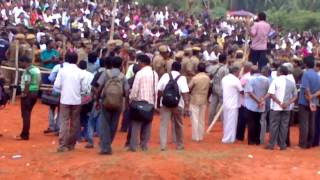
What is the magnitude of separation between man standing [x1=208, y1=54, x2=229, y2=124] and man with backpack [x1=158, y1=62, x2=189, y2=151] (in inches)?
109

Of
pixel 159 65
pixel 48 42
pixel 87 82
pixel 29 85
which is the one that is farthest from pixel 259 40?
pixel 29 85

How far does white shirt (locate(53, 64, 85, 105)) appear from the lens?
14.4 metres

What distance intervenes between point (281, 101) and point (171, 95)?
2428mm

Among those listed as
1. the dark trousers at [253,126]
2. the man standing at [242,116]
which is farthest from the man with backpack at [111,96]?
the man standing at [242,116]

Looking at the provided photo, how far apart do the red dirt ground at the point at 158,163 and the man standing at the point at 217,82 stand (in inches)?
80.1

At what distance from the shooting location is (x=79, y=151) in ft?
48.8

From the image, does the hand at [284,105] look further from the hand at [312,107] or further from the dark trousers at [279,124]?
the hand at [312,107]

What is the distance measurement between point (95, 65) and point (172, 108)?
2351 millimetres

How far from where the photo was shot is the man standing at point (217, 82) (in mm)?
17875

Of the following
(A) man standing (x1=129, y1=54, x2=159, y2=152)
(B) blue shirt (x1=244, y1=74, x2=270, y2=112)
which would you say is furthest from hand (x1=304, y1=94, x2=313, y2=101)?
(A) man standing (x1=129, y1=54, x2=159, y2=152)

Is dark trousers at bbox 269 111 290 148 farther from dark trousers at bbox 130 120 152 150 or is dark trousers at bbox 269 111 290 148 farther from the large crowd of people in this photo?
dark trousers at bbox 130 120 152 150

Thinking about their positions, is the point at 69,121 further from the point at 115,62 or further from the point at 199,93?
the point at 199,93

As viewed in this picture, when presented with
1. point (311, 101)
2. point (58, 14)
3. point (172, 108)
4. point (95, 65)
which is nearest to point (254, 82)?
point (311, 101)

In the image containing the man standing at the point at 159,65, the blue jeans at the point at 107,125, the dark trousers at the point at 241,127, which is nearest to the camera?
the blue jeans at the point at 107,125
